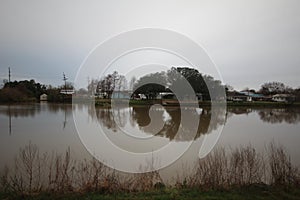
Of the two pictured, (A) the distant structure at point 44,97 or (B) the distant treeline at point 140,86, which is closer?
(B) the distant treeline at point 140,86

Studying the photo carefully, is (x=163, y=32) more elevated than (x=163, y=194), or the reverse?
(x=163, y=32)

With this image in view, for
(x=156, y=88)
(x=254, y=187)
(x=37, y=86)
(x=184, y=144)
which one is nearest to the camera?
(x=254, y=187)

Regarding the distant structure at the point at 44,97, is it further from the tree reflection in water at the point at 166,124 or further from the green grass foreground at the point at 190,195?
the green grass foreground at the point at 190,195

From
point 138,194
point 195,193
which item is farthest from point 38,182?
point 195,193

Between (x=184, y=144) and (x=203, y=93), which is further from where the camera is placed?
(x=203, y=93)

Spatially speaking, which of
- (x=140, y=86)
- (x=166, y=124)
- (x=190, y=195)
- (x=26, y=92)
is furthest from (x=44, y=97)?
(x=190, y=195)

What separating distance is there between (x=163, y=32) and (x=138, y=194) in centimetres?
602

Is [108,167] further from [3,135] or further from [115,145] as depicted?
[3,135]

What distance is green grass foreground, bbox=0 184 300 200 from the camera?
11.1 feet

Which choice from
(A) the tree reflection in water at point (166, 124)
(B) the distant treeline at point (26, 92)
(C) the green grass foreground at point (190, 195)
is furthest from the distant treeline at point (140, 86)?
(C) the green grass foreground at point (190, 195)

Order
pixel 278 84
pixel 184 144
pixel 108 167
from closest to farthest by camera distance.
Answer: pixel 108 167, pixel 184 144, pixel 278 84

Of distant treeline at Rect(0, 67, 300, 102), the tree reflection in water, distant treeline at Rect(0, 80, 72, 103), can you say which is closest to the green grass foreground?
the tree reflection in water

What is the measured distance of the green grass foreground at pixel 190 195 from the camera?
338cm

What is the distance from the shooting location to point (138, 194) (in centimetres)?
355
